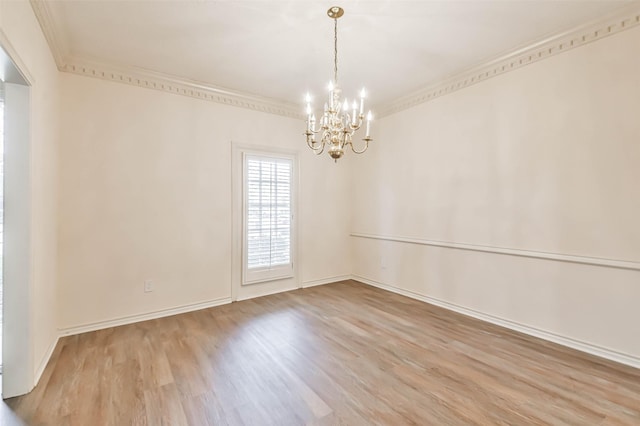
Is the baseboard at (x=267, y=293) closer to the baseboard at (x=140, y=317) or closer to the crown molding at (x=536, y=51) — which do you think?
the baseboard at (x=140, y=317)

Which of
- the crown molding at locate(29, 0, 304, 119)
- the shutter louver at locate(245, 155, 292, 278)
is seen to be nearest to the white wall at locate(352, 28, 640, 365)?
the shutter louver at locate(245, 155, 292, 278)

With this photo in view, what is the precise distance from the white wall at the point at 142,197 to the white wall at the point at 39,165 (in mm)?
226

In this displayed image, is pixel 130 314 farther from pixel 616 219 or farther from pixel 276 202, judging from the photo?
pixel 616 219

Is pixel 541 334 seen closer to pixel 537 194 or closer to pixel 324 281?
pixel 537 194

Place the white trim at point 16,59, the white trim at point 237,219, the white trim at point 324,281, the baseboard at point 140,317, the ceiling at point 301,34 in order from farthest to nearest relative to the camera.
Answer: the white trim at point 324,281
the white trim at point 237,219
the baseboard at point 140,317
the ceiling at point 301,34
the white trim at point 16,59

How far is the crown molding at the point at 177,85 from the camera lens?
9.83ft

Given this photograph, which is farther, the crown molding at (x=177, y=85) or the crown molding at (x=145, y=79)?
the crown molding at (x=177, y=85)

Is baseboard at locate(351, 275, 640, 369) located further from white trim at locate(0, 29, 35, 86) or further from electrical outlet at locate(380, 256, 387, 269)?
white trim at locate(0, 29, 35, 86)

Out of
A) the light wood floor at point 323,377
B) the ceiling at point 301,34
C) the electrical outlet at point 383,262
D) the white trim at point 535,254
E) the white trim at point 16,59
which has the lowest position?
the light wood floor at point 323,377

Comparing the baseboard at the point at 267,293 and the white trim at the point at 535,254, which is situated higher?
the white trim at the point at 535,254

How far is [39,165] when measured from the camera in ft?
7.19

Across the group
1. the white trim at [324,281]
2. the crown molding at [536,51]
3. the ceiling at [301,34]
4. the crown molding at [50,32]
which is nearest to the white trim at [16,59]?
the crown molding at [50,32]

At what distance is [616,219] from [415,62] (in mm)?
2362

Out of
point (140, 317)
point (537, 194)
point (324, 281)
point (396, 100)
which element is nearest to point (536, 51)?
point (537, 194)
